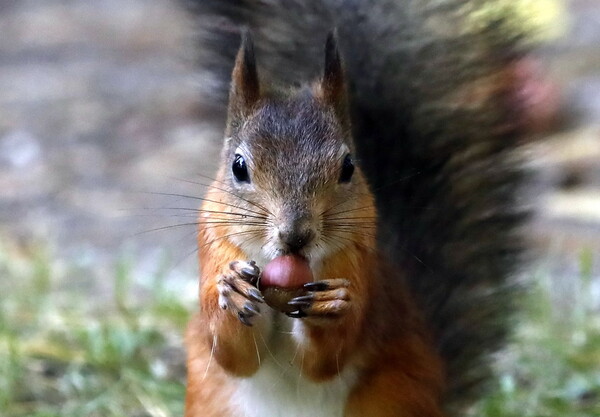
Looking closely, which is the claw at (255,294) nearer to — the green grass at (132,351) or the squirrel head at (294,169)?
the squirrel head at (294,169)

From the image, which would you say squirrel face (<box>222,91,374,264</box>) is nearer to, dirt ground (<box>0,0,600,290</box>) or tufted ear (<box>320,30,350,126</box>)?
tufted ear (<box>320,30,350,126</box>)

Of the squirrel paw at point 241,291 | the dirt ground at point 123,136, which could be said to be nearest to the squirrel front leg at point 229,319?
the squirrel paw at point 241,291

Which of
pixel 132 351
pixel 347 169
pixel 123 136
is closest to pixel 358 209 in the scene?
pixel 347 169

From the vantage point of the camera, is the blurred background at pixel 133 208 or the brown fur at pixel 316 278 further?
the blurred background at pixel 133 208

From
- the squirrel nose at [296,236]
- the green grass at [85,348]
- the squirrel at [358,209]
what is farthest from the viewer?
the green grass at [85,348]

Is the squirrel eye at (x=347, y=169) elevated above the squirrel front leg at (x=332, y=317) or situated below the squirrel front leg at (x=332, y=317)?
above

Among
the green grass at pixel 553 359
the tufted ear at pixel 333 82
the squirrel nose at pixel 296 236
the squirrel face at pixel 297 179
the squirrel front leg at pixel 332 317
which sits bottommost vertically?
the green grass at pixel 553 359

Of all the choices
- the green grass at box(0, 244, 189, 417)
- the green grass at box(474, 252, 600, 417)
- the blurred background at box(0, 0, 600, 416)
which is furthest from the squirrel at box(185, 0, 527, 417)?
the green grass at box(0, 244, 189, 417)
